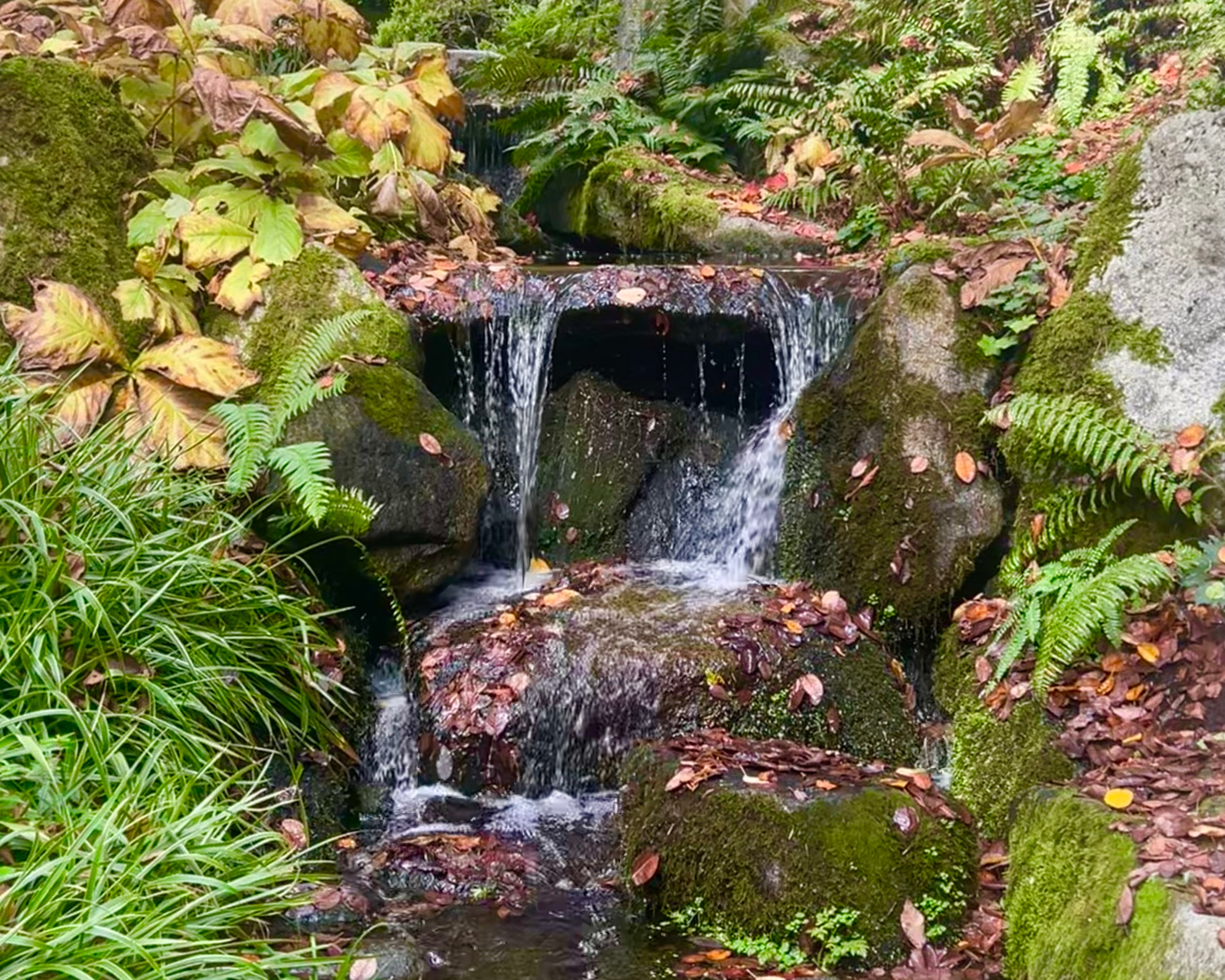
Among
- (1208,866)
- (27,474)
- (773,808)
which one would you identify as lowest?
(773,808)

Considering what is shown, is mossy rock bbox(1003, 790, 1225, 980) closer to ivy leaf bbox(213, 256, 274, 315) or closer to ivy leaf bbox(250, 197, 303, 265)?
ivy leaf bbox(213, 256, 274, 315)

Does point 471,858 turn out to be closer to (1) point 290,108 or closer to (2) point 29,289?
(2) point 29,289

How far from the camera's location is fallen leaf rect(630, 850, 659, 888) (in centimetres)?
421

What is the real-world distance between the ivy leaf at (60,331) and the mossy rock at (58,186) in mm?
384

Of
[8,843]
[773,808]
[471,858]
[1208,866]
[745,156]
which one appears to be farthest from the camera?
[745,156]

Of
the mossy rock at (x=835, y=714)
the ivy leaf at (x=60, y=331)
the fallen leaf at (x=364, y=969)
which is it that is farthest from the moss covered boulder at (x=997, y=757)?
the ivy leaf at (x=60, y=331)

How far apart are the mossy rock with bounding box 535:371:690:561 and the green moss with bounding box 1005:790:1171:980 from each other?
3444 millimetres

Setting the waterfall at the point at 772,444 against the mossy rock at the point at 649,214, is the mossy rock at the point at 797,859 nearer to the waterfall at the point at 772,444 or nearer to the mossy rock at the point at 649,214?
the waterfall at the point at 772,444

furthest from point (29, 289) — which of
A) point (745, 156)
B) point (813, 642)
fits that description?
point (745, 156)

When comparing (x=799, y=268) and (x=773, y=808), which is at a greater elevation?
(x=799, y=268)

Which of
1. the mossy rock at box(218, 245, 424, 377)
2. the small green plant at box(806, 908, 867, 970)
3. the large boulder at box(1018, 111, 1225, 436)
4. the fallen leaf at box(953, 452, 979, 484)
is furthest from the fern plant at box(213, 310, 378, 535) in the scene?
the large boulder at box(1018, 111, 1225, 436)

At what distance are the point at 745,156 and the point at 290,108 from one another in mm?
4508

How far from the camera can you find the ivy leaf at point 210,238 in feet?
19.7

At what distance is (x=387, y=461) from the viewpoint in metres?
5.62
